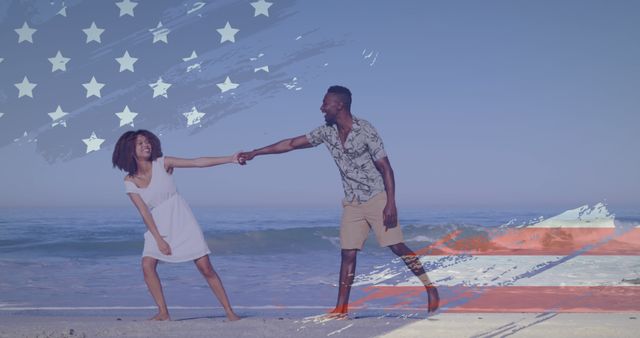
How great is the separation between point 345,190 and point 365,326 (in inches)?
39.1

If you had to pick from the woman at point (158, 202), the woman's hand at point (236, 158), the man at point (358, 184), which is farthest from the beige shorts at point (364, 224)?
the woman at point (158, 202)

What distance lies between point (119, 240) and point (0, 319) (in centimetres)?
1168

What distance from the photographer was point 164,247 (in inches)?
183

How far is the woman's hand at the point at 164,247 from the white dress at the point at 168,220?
41 millimetres

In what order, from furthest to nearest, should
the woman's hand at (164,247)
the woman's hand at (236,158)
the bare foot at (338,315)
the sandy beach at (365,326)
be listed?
1. the woman's hand at (236,158)
2. the bare foot at (338,315)
3. the woman's hand at (164,247)
4. the sandy beach at (365,326)

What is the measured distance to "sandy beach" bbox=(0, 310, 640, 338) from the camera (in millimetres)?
4117

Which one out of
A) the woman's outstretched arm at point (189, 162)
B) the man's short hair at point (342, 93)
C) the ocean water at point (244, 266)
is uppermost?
the man's short hair at point (342, 93)

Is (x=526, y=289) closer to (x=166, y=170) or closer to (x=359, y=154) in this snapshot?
(x=359, y=154)

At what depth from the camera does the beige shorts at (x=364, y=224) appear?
479 cm

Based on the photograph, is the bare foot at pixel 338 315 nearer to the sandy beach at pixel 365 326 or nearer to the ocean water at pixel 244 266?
the sandy beach at pixel 365 326

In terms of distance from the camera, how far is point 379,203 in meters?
4.83

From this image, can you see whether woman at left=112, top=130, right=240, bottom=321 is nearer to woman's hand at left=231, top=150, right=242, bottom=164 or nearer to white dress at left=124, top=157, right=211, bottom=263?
white dress at left=124, top=157, right=211, bottom=263

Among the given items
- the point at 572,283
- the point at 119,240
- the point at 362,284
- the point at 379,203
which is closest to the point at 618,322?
the point at 379,203

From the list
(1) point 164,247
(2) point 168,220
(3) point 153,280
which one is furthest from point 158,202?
(3) point 153,280
